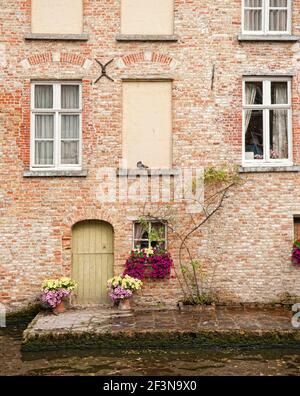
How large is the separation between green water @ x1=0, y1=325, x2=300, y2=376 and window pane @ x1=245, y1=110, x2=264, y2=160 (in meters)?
4.94

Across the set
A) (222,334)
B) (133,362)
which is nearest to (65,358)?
(133,362)

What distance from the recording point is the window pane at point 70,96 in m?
13.1

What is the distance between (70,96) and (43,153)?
153cm

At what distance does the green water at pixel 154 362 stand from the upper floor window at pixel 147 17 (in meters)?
7.48

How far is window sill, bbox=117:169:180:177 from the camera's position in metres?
12.9

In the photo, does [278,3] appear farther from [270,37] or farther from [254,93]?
[254,93]

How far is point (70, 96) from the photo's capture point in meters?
13.1

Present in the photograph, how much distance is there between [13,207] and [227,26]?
6.70 m

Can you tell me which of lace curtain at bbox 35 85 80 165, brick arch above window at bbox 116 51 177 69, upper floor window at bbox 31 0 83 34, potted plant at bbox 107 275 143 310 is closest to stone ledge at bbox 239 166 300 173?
brick arch above window at bbox 116 51 177 69

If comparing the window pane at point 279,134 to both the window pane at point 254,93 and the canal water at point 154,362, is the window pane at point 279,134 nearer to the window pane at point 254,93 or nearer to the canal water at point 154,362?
the window pane at point 254,93

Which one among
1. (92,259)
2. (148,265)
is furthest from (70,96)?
(148,265)

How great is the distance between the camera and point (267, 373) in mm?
8906

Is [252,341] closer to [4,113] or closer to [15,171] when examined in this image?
[15,171]

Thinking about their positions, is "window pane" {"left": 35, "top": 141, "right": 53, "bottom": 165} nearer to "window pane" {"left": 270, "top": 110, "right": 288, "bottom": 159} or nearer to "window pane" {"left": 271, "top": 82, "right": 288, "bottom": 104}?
"window pane" {"left": 270, "top": 110, "right": 288, "bottom": 159}
